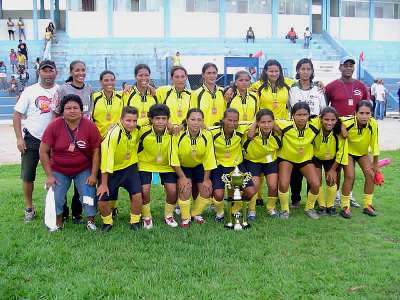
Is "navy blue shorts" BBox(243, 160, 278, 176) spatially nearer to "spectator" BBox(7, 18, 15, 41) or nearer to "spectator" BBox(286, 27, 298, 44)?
"spectator" BBox(7, 18, 15, 41)

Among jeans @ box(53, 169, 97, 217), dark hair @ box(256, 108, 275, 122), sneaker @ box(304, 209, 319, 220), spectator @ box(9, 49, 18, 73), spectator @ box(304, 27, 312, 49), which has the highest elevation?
spectator @ box(304, 27, 312, 49)

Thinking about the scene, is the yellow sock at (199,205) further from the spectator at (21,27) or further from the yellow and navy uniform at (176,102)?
the spectator at (21,27)

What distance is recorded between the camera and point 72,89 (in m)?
6.49

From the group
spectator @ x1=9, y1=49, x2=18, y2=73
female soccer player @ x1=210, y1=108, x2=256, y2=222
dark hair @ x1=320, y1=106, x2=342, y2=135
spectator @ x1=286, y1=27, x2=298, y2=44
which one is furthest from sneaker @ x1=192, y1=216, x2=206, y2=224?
spectator @ x1=286, y1=27, x2=298, y2=44

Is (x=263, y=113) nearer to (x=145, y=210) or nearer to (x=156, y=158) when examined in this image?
(x=156, y=158)

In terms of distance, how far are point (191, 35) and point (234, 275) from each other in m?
29.7

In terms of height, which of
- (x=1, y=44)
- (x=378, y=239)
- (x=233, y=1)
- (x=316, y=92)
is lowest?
(x=378, y=239)

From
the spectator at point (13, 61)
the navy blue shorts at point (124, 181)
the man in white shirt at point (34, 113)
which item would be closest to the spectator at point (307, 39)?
the spectator at point (13, 61)

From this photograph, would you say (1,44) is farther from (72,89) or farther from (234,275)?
(234,275)

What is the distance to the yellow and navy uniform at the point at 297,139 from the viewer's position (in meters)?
6.97

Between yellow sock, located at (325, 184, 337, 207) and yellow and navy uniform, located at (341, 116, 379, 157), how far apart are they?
541 millimetres

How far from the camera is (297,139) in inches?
275

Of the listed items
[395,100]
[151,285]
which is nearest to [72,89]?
[151,285]

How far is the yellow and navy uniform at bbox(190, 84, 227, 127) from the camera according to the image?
700 centimetres
